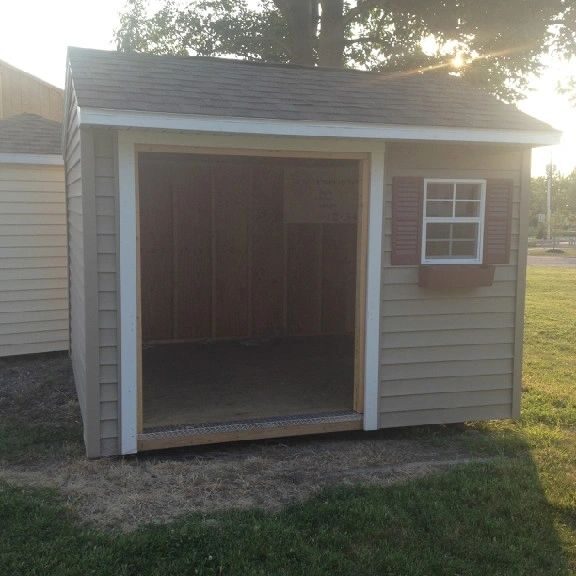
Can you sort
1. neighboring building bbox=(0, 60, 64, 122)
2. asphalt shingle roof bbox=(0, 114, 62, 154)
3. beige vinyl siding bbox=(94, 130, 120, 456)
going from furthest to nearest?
neighboring building bbox=(0, 60, 64, 122) → asphalt shingle roof bbox=(0, 114, 62, 154) → beige vinyl siding bbox=(94, 130, 120, 456)

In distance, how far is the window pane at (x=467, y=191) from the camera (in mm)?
5363

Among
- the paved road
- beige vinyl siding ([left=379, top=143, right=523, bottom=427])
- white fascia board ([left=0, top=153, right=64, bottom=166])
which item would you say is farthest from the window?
the paved road

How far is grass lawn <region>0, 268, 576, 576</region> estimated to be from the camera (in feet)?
10.6

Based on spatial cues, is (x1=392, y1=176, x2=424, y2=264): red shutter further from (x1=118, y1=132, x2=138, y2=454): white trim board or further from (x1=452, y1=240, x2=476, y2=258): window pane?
(x1=118, y1=132, x2=138, y2=454): white trim board

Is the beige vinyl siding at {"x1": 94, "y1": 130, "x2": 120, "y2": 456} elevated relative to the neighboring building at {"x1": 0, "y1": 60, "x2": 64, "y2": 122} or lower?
lower

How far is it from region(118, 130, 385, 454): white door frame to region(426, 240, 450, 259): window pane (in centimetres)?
47

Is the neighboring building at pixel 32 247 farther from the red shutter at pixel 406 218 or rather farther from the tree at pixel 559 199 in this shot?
the tree at pixel 559 199

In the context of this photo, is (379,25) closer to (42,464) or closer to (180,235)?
(180,235)

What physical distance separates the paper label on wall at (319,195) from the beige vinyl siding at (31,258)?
2778mm

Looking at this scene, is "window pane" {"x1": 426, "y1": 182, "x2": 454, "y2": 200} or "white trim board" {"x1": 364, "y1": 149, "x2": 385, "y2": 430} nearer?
"white trim board" {"x1": 364, "y1": 149, "x2": 385, "y2": 430}

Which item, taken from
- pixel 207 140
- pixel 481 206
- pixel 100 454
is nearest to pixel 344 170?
pixel 481 206

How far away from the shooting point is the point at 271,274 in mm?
8875

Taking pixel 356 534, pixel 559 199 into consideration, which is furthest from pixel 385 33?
pixel 559 199

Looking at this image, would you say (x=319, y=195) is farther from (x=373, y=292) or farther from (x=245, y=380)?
(x=373, y=292)
